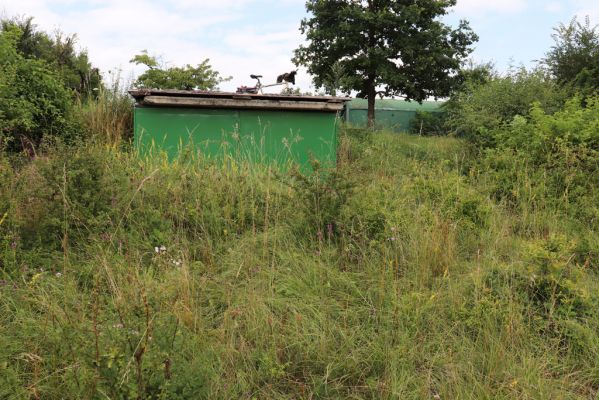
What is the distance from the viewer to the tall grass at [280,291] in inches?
86.9

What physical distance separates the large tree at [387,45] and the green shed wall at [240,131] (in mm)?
11547

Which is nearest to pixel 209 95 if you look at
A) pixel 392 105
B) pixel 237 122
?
pixel 237 122

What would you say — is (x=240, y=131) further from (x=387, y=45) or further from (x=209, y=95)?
(x=387, y=45)

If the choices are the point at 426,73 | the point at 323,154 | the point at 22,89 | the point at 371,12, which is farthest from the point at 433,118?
the point at 22,89

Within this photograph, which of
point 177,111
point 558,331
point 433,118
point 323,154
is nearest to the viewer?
point 558,331

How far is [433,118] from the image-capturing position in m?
21.5

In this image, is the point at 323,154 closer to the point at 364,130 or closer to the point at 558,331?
the point at 364,130

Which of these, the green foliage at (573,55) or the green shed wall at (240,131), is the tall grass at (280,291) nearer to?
the green shed wall at (240,131)

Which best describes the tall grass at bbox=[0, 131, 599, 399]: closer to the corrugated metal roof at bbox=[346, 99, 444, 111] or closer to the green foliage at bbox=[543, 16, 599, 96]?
the green foliage at bbox=[543, 16, 599, 96]

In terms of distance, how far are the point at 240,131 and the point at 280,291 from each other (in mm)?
4639

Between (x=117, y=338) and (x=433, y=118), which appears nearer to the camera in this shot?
(x=117, y=338)

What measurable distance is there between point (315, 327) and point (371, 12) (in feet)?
62.3

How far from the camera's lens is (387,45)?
19859 mm

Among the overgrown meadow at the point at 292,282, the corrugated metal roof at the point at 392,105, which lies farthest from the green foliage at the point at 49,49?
the corrugated metal roof at the point at 392,105
